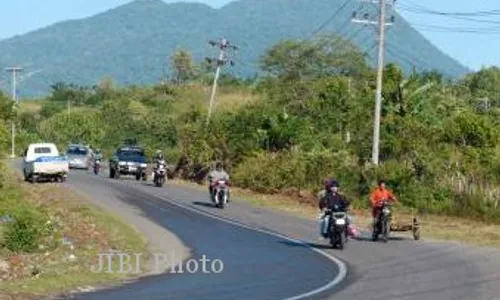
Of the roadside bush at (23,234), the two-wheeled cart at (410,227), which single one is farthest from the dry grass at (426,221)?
the roadside bush at (23,234)

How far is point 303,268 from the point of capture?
2256 cm

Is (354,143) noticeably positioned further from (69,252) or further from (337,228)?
(69,252)

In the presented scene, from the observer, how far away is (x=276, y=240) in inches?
1171

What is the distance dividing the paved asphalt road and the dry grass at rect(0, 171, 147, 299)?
3.35ft

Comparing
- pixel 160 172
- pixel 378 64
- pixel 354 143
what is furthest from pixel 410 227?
pixel 160 172

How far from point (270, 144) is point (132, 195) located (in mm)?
13370

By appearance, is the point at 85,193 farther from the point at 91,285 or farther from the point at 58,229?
the point at 91,285

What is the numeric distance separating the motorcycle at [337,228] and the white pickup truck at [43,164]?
94.1 ft

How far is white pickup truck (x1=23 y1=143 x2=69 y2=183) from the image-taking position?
5353 cm

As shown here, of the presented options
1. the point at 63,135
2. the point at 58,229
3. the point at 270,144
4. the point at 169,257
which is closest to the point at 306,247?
the point at 169,257

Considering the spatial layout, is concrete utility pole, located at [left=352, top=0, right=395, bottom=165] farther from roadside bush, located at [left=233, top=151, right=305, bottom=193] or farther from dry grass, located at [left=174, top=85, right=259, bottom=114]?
dry grass, located at [left=174, top=85, right=259, bottom=114]

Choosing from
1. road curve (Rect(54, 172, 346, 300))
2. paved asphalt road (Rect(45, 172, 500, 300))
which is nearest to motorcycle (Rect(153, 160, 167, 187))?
road curve (Rect(54, 172, 346, 300))

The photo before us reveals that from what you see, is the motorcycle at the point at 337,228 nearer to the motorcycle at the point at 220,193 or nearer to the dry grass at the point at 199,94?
the motorcycle at the point at 220,193

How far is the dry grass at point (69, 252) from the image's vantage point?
18.4m
